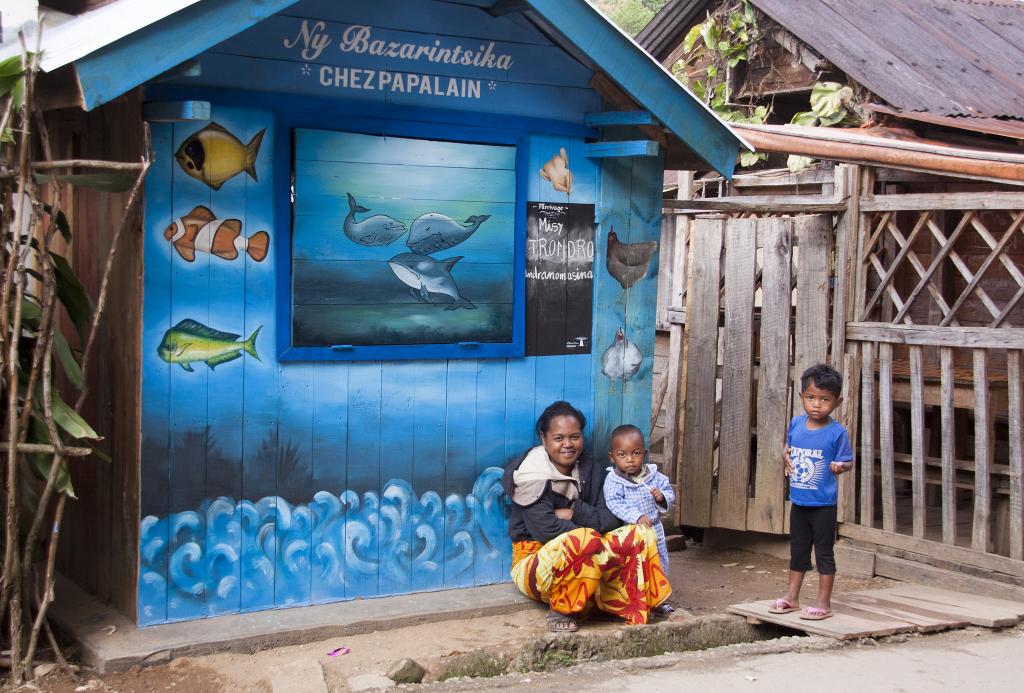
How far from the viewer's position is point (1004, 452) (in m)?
9.35

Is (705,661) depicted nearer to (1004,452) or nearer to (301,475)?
(301,475)

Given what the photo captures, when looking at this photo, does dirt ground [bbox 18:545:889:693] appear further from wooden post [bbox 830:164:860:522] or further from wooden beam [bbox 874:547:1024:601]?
wooden post [bbox 830:164:860:522]

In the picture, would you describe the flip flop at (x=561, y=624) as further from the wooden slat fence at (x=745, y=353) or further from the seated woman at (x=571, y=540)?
the wooden slat fence at (x=745, y=353)

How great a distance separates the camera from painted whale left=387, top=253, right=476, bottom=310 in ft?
18.7

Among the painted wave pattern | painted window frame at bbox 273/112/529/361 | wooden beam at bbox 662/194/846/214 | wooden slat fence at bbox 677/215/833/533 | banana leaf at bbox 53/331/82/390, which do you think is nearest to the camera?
banana leaf at bbox 53/331/82/390

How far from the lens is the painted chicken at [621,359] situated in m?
6.38

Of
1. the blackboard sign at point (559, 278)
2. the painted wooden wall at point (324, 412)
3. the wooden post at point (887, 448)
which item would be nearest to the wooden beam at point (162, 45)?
the painted wooden wall at point (324, 412)

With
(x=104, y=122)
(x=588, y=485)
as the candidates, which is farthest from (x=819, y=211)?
(x=104, y=122)

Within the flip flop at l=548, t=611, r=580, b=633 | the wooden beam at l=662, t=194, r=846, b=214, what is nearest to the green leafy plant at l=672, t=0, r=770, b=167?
the wooden beam at l=662, t=194, r=846, b=214

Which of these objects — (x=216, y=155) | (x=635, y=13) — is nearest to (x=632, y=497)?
(x=216, y=155)

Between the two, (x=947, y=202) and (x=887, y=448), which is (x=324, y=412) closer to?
(x=887, y=448)

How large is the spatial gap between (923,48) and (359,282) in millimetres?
6725

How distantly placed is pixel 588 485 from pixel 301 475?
1497mm

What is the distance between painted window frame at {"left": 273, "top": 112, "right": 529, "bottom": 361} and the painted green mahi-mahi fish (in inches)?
7.5
